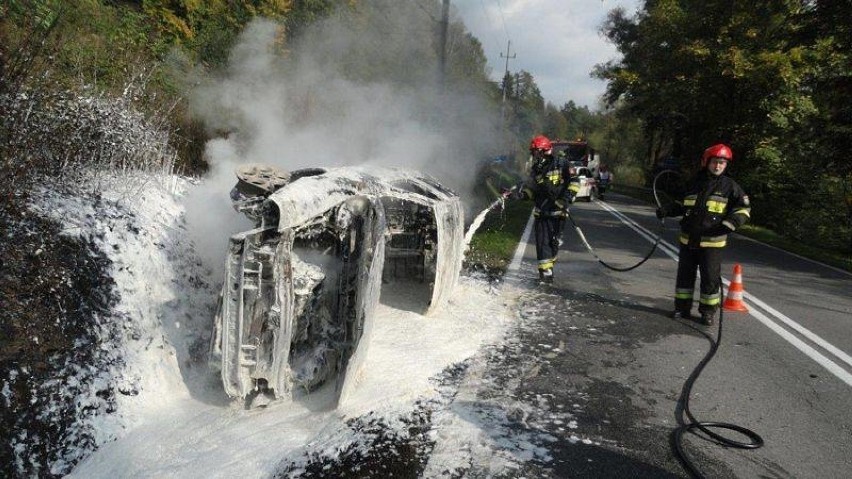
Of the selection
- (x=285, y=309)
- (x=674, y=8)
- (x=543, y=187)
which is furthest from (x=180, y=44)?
(x=674, y=8)

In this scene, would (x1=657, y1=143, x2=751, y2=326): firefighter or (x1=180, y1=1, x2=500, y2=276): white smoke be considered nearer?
(x1=657, y1=143, x2=751, y2=326): firefighter

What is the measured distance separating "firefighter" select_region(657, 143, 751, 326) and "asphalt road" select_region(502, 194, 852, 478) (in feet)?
1.07

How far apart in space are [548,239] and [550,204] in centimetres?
45

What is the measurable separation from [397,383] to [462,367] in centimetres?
63

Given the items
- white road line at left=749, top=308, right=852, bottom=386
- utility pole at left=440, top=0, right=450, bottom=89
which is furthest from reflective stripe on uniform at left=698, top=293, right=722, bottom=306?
utility pole at left=440, top=0, right=450, bottom=89

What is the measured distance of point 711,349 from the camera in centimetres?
515

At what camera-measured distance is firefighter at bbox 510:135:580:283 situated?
732 cm

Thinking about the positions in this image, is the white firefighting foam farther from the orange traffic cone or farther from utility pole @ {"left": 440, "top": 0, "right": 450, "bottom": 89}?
utility pole @ {"left": 440, "top": 0, "right": 450, "bottom": 89}

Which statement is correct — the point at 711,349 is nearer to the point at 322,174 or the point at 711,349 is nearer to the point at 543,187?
the point at 543,187

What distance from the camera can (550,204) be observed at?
7.34m

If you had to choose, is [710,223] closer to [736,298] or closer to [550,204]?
[736,298]

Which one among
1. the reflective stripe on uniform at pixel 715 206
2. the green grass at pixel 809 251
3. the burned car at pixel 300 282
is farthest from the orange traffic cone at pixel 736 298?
the green grass at pixel 809 251

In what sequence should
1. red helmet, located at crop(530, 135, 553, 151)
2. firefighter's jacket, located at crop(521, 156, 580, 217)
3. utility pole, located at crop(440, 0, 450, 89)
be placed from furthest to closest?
utility pole, located at crop(440, 0, 450, 89)
red helmet, located at crop(530, 135, 553, 151)
firefighter's jacket, located at crop(521, 156, 580, 217)

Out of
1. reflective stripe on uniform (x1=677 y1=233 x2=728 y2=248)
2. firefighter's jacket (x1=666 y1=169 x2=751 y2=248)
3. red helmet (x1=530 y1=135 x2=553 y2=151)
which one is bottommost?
reflective stripe on uniform (x1=677 y1=233 x2=728 y2=248)
